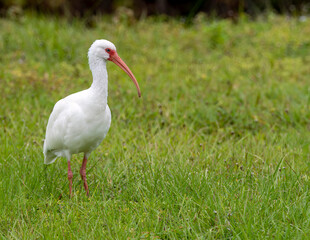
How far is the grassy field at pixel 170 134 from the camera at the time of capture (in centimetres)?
345

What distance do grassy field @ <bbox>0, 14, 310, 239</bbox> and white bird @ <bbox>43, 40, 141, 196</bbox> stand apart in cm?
37

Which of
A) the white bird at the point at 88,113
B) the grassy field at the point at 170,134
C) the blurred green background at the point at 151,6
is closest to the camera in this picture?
the grassy field at the point at 170,134

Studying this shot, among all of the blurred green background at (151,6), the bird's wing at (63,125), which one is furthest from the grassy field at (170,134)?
the blurred green background at (151,6)

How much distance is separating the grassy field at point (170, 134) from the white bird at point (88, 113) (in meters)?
0.37

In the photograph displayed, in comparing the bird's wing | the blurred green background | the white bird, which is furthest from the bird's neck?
the blurred green background

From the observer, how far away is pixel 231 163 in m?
4.43

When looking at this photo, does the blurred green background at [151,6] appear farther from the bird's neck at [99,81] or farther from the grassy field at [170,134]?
the bird's neck at [99,81]

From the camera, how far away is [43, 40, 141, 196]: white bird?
4008 millimetres

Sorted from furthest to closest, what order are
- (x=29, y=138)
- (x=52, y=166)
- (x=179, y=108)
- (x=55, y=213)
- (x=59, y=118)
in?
1. (x=179, y=108)
2. (x=29, y=138)
3. (x=52, y=166)
4. (x=59, y=118)
5. (x=55, y=213)

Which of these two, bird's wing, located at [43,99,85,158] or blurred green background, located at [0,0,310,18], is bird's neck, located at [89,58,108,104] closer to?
bird's wing, located at [43,99,85,158]

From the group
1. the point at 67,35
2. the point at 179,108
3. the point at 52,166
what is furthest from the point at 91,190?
the point at 67,35

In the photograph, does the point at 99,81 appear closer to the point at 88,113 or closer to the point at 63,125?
the point at 88,113

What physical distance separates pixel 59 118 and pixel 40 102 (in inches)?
90.6

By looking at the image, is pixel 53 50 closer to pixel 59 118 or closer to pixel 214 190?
pixel 59 118
